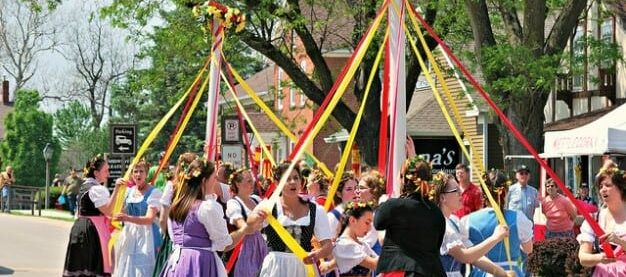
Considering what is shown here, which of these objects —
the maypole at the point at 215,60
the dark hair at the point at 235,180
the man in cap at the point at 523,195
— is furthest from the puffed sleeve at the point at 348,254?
the man in cap at the point at 523,195

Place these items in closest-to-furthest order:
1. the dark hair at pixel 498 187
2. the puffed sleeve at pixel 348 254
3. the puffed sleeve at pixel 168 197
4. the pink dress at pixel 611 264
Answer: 1. the pink dress at pixel 611 264
2. the puffed sleeve at pixel 348 254
3. the dark hair at pixel 498 187
4. the puffed sleeve at pixel 168 197

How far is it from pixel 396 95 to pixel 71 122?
7937 cm

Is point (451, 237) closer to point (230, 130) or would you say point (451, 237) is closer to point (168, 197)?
point (168, 197)

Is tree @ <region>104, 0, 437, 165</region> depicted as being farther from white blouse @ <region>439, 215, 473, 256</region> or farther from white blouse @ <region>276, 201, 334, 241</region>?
white blouse @ <region>439, 215, 473, 256</region>

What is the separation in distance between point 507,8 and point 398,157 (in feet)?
38.7

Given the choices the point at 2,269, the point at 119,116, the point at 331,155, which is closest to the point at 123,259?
the point at 2,269

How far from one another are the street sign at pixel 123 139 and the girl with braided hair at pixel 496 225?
14.2m

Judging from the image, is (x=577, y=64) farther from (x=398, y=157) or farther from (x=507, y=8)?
(x=398, y=157)

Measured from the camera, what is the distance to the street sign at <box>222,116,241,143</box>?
22438mm

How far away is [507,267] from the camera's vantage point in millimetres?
9266

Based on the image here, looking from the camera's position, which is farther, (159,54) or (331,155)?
(331,155)

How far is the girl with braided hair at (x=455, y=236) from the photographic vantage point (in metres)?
7.95

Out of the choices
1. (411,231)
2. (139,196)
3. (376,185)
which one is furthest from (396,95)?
(139,196)

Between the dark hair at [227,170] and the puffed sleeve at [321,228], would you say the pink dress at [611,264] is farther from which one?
the dark hair at [227,170]
